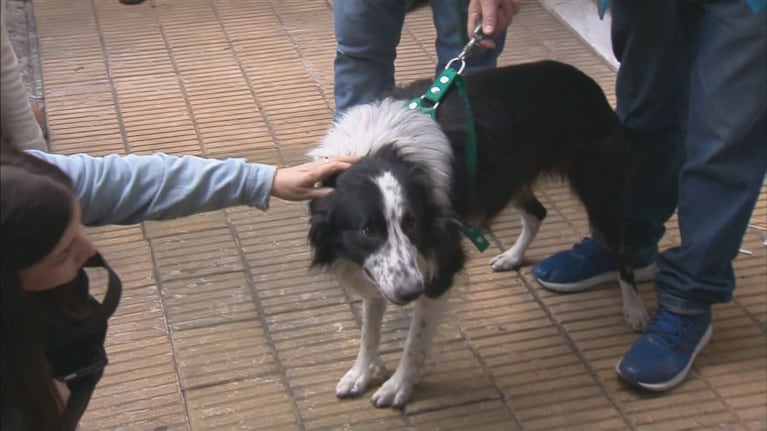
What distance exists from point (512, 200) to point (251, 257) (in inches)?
34.2

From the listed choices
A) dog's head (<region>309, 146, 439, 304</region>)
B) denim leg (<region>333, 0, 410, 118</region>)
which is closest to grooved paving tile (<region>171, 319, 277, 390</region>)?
dog's head (<region>309, 146, 439, 304</region>)

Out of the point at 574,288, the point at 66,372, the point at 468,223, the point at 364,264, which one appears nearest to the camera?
the point at 66,372

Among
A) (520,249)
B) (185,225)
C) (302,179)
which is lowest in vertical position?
(185,225)

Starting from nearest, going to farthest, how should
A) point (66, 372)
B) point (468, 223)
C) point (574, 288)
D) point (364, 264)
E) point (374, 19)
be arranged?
point (66, 372) < point (364, 264) < point (468, 223) < point (374, 19) < point (574, 288)

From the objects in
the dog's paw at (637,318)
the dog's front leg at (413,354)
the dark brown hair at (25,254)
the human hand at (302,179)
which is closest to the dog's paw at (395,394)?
the dog's front leg at (413,354)

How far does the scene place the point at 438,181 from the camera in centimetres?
214

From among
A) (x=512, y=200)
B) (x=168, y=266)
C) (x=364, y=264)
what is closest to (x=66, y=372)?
(x=364, y=264)

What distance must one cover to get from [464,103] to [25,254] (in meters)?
1.21

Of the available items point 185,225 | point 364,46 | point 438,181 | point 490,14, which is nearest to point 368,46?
point 364,46

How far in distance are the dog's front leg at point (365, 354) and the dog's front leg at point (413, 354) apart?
0.18ft

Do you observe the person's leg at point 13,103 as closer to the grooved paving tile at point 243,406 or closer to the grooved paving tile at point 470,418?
the grooved paving tile at point 243,406

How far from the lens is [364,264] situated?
2.02 m

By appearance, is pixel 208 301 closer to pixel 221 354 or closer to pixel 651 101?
pixel 221 354

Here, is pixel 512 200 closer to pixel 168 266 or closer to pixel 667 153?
pixel 667 153
